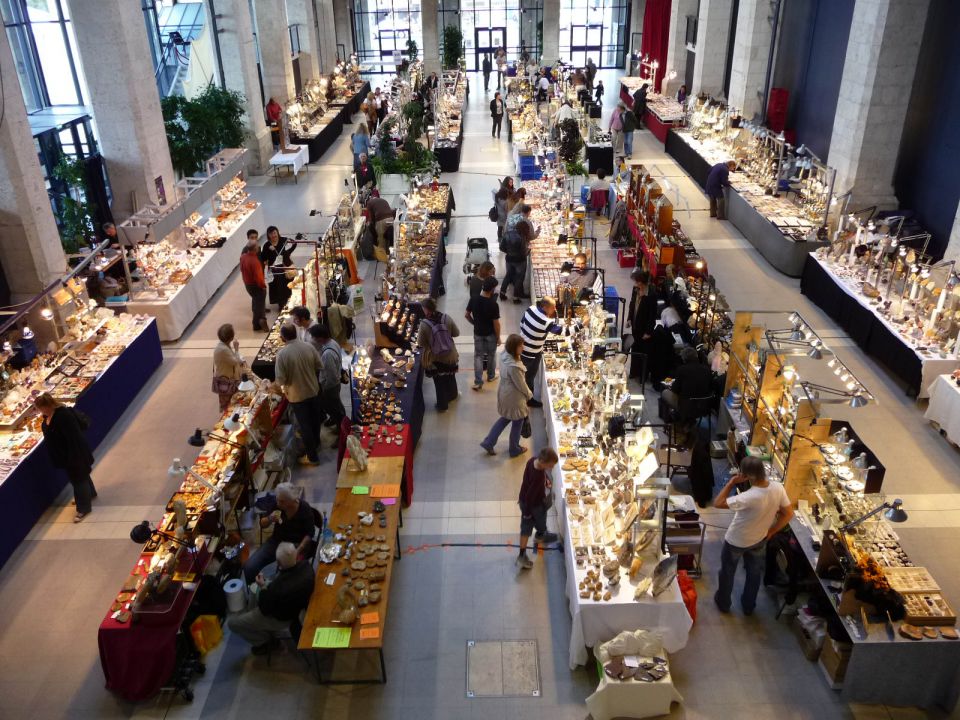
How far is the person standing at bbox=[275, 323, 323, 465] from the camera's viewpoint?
315 inches

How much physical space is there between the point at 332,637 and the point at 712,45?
68.1 ft

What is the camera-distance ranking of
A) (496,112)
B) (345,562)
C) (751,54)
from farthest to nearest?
(496,112), (751,54), (345,562)

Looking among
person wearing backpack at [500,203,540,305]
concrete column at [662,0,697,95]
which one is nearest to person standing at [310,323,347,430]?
person wearing backpack at [500,203,540,305]

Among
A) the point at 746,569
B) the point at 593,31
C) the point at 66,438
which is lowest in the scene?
the point at 746,569

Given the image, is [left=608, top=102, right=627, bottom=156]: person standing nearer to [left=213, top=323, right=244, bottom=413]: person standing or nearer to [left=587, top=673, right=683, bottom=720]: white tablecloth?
[left=213, top=323, right=244, bottom=413]: person standing

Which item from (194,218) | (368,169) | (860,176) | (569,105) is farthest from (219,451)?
(569,105)

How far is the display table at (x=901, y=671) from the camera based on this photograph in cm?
540

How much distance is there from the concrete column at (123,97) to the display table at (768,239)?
1062cm

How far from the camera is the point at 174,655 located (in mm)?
5797

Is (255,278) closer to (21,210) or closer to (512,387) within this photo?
(21,210)

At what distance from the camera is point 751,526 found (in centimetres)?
596

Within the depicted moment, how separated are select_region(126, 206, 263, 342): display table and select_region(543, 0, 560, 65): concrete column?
22.7m

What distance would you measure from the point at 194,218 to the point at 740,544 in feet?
34.3

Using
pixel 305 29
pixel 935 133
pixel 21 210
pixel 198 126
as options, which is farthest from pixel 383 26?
pixel 21 210
